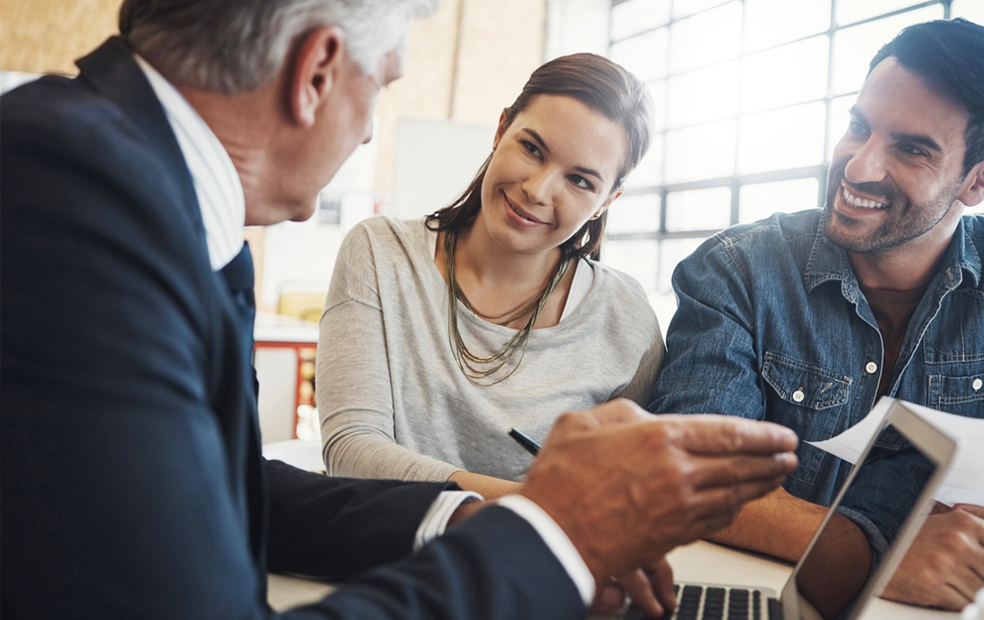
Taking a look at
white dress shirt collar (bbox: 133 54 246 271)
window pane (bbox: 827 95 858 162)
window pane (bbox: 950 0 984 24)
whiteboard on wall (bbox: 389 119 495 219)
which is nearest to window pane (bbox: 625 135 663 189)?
whiteboard on wall (bbox: 389 119 495 219)

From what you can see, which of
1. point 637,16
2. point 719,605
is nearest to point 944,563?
point 719,605

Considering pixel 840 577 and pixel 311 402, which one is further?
pixel 311 402

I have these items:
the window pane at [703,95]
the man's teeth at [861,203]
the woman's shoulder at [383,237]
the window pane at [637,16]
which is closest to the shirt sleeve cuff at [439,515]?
the woman's shoulder at [383,237]

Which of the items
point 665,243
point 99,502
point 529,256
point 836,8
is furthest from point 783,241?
point 665,243

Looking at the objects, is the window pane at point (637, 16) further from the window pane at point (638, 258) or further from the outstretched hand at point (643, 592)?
the outstretched hand at point (643, 592)

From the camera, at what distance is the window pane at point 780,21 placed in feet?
15.2

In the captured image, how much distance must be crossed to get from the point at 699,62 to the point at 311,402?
12.9ft

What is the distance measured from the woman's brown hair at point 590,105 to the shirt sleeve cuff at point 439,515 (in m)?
0.76

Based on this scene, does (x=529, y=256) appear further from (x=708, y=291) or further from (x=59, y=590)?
(x=59, y=590)

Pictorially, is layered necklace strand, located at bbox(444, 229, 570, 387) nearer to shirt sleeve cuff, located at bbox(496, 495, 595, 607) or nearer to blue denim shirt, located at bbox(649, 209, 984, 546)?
blue denim shirt, located at bbox(649, 209, 984, 546)

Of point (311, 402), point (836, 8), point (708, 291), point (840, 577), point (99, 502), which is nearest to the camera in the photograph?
point (99, 502)

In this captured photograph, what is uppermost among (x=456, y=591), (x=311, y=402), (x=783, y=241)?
(x=783, y=241)

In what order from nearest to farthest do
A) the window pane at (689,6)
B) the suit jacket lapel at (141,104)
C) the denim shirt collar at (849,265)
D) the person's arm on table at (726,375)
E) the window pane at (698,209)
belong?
1. the suit jacket lapel at (141,104)
2. the person's arm on table at (726,375)
3. the denim shirt collar at (849,265)
4. the window pane at (698,209)
5. the window pane at (689,6)

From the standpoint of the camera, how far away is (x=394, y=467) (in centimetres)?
103
